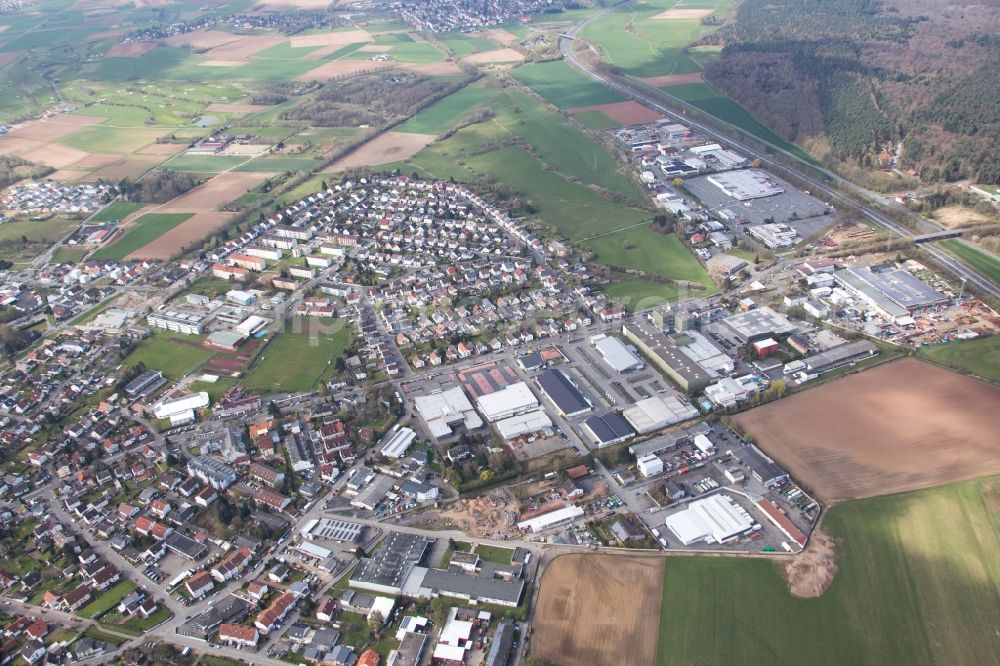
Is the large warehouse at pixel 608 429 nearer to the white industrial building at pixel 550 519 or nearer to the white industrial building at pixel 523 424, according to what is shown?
the white industrial building at pixel 523 424

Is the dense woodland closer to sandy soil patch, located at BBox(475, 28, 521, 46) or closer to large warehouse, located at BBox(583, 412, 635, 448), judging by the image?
sandy soil patch, located at BBox(475, 28, 521, 46)

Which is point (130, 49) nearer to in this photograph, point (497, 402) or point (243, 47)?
point (243, 47)

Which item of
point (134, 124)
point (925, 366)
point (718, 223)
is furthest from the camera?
point (134, 124)

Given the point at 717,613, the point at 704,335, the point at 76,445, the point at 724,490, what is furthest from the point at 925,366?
the point at 76,445

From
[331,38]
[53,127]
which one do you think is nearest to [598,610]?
[53,127]

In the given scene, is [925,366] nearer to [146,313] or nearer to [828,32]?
[146,313]

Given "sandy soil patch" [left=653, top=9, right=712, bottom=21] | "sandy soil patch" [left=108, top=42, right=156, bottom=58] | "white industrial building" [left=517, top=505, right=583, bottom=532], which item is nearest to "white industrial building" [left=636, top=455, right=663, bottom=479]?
"white industrial building" [left=517, top=505, right=583, bottom=532]

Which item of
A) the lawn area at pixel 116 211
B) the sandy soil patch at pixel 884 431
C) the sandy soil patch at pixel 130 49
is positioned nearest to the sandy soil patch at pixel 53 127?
the lawn area at pixel 116 211
